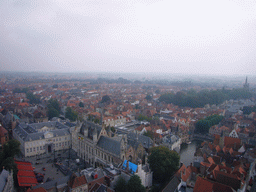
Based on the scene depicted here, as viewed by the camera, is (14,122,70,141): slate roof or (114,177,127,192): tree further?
(14,122,70,141): slate roof

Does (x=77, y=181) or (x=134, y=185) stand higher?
(x=77, y=181)

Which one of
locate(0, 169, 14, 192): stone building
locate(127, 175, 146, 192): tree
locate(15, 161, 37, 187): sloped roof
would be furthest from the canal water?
locate(0, 169, 14, 192): stone building

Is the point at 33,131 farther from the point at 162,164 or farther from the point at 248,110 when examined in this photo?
the point at 248,110

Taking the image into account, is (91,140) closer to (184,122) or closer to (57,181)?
(57,181)

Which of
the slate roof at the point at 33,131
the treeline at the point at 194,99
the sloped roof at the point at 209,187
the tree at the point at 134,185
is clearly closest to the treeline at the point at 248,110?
the treeline at the point at 194,99

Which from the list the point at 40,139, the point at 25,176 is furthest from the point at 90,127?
the point at 25,176

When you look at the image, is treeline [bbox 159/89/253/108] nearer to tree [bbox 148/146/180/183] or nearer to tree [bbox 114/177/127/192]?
tree [bbox 148/146/180/183]

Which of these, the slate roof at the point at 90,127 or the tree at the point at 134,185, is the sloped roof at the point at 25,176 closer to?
the slate roof at the point at 90,127
